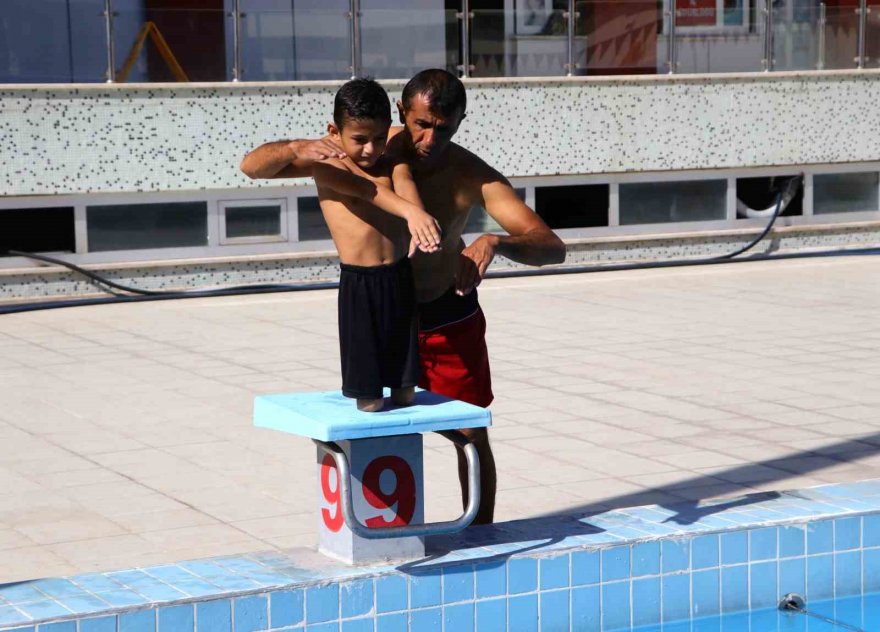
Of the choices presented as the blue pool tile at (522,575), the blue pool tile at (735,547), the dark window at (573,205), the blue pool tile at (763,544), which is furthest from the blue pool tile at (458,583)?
the dark window at (573,205)

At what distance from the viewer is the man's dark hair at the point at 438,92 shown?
433 centimetres

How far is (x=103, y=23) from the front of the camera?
11.9 meters

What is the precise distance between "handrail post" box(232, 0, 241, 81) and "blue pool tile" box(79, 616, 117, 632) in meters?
8.97

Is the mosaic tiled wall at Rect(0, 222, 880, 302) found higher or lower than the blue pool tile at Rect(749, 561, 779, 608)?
higher

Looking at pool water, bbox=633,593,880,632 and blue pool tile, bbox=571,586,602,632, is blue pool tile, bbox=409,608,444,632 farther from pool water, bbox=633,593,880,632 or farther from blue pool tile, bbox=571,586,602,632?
pool water, bbox=633,593,880,632

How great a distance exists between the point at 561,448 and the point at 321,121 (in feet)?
21.7

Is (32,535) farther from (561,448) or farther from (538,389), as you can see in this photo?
(538,389)

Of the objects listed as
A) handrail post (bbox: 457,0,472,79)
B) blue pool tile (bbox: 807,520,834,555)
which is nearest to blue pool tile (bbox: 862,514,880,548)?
blue pool tile (bbox: 807,520,834,555)

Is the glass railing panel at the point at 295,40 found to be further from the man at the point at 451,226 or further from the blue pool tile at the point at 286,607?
the blue pool tile at the point at 286,607

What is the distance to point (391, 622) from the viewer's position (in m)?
4.37

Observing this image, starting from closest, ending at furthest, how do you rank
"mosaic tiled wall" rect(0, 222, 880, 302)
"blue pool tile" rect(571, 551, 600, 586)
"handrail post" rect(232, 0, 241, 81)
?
"blue pool tile" rect(571, 551, 600, 586), "mosaic tiled wall" rect(0, 222, 880, 302), "handrail post" rect(232, 0, 241, 81)

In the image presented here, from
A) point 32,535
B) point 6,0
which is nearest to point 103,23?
point 6,0

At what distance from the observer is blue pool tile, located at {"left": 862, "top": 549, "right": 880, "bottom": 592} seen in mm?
5043

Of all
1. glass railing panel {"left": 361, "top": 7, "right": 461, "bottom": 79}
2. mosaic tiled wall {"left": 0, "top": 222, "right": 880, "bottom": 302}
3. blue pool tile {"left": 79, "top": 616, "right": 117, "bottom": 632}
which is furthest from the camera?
glass railing panel {"left": 361, "top": 7, "right": 461, "bottom": 79}
